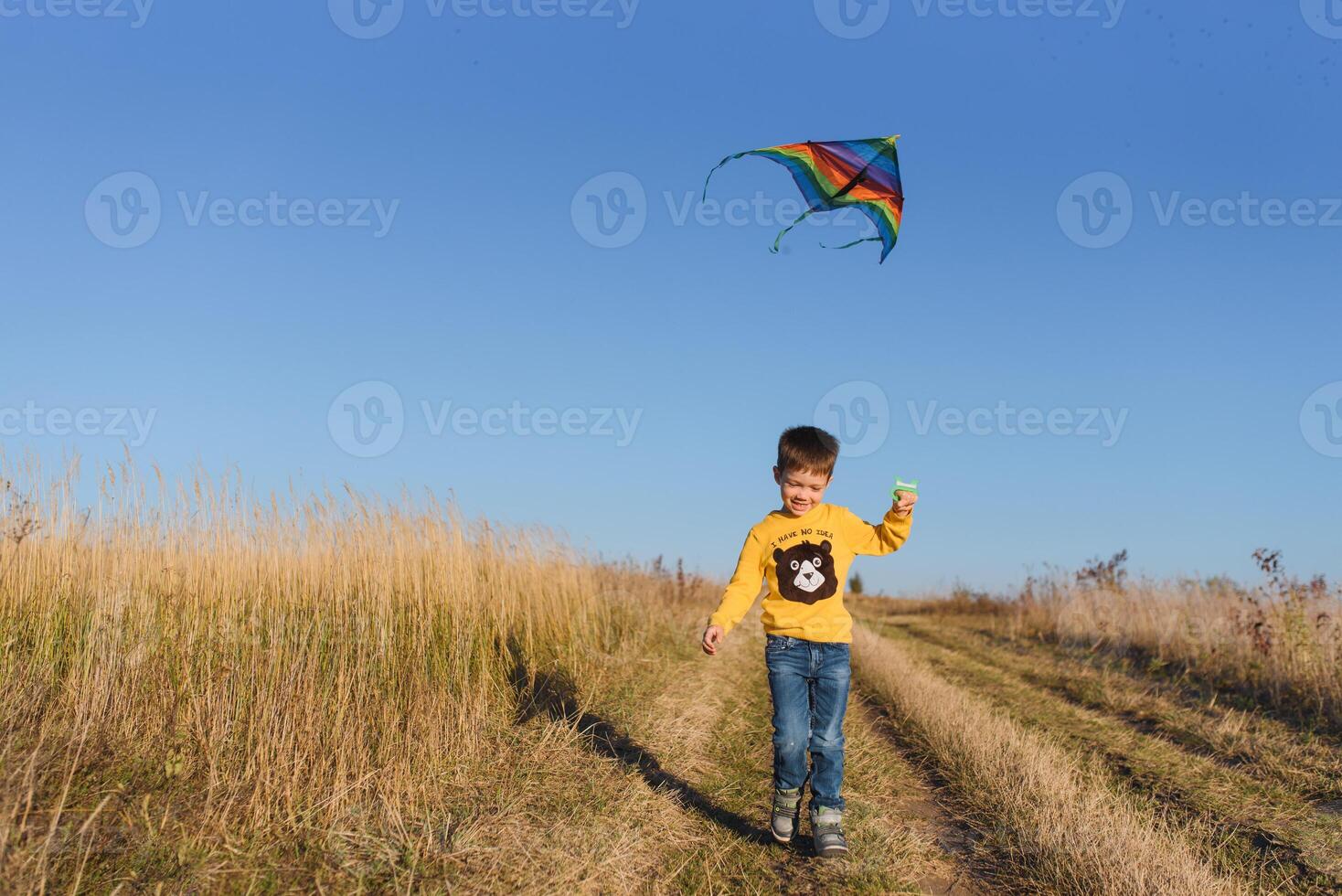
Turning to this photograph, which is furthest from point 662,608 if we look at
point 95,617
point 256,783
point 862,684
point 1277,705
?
point 256,783

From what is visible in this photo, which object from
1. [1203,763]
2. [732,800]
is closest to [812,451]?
[732,800]

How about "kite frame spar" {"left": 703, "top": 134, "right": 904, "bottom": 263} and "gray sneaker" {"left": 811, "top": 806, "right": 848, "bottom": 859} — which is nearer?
"gray sneaker" {"left": 811, "top": 806, "right": 848, "bottom": 859}

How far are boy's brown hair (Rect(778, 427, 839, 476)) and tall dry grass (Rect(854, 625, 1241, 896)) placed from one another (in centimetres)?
195

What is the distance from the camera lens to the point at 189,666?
5.00 m

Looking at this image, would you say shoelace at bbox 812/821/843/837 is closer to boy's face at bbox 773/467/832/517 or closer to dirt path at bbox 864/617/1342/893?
boy's face at bbox 773/467/832/517

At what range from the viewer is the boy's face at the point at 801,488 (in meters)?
4.12

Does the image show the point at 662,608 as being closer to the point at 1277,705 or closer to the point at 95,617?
the point at 1277,705

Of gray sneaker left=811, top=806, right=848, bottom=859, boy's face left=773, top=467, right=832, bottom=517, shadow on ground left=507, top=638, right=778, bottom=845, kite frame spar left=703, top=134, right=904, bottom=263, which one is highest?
kite frame spar left=703, top=134, right=904, bottom=263

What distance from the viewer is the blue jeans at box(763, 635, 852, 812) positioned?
4023mm

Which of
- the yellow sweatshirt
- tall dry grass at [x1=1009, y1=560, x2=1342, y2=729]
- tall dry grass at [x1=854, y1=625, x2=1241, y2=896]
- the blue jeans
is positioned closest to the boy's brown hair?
the yellow sweatshirt

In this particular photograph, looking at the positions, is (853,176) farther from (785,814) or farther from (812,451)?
(785,814)

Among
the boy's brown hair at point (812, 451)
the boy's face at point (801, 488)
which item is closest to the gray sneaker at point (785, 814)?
the boy's face at point (801, 488)

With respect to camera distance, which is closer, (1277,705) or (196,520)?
(196,520)

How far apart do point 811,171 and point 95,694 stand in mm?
6054
